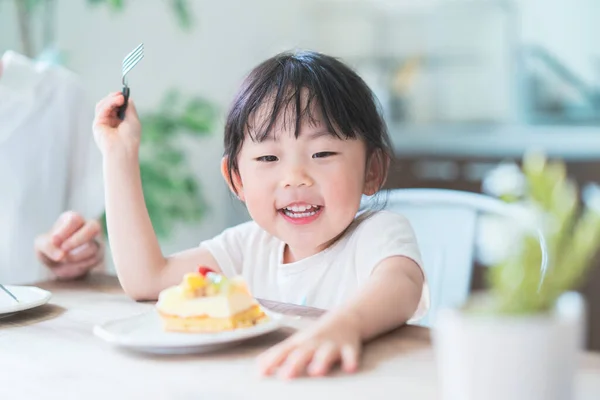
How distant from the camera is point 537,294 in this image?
50 cm

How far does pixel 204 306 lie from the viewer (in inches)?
33.1

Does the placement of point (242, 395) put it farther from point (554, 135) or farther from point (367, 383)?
point (554, 135)

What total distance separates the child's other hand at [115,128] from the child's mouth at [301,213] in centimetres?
24

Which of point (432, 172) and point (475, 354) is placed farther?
point (432, 172)

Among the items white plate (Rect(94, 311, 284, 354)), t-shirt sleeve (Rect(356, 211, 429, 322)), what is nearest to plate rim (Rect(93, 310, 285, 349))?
white plate (Rect(94, 311, 284, 354))

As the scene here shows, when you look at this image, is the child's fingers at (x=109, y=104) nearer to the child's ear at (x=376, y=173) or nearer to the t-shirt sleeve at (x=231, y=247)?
the t-shirt sleeve at (x=231, y=247)

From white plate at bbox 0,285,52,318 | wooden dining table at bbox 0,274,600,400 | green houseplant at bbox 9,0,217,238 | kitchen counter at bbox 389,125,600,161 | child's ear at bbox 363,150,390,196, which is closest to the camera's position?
wooden dining table at bbox 0,274,600,400

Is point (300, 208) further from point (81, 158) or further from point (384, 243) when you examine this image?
point (81, 158)

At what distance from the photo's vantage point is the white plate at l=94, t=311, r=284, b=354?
0.80 metres

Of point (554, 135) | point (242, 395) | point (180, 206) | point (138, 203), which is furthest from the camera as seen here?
point (554, 135)

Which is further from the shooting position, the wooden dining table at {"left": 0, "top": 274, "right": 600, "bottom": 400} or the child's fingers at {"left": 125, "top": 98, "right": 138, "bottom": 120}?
the child's fingers at {"left": 125, "top": 98, "right": 138, "bottom": 120}

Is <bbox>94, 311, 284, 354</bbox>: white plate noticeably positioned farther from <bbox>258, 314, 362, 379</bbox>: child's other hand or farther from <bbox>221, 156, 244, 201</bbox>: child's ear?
<bbox>221, 156, 244, 201</bbox>: child's ear

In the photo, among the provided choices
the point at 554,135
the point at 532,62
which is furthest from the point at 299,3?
the point at 554,135

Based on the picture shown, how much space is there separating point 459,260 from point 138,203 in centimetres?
61
